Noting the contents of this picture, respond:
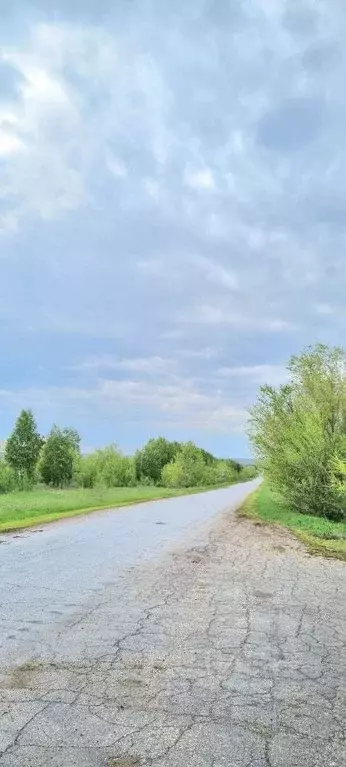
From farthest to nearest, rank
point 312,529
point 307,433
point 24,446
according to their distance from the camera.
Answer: point 24,446 < point 307,433 < point 312,529

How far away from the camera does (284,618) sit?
7758 millimetres

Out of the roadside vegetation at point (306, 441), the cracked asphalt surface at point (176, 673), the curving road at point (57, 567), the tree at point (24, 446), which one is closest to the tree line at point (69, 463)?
the tree at point (24, 446)

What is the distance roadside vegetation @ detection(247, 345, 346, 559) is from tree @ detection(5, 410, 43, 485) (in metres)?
60.7


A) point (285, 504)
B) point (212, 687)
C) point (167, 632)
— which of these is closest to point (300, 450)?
point (285, 504)

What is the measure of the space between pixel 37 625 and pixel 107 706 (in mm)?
2652

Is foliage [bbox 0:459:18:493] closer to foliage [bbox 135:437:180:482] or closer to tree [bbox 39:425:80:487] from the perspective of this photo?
tree [bbox 39:425:80:487]

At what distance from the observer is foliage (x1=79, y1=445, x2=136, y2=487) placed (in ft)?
255

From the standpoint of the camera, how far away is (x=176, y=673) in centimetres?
550

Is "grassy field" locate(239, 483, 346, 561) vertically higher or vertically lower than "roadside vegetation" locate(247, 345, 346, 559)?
lower

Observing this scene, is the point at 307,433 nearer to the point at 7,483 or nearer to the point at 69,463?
A: the point at 7,483

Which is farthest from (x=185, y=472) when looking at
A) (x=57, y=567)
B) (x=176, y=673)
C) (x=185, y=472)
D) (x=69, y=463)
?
(x=176, y=673)

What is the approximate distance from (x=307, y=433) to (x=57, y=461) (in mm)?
68920

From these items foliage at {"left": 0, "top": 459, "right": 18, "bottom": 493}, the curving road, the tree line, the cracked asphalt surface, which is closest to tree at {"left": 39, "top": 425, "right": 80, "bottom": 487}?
the tree line

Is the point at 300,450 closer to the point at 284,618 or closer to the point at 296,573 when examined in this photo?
the point at 296,573
